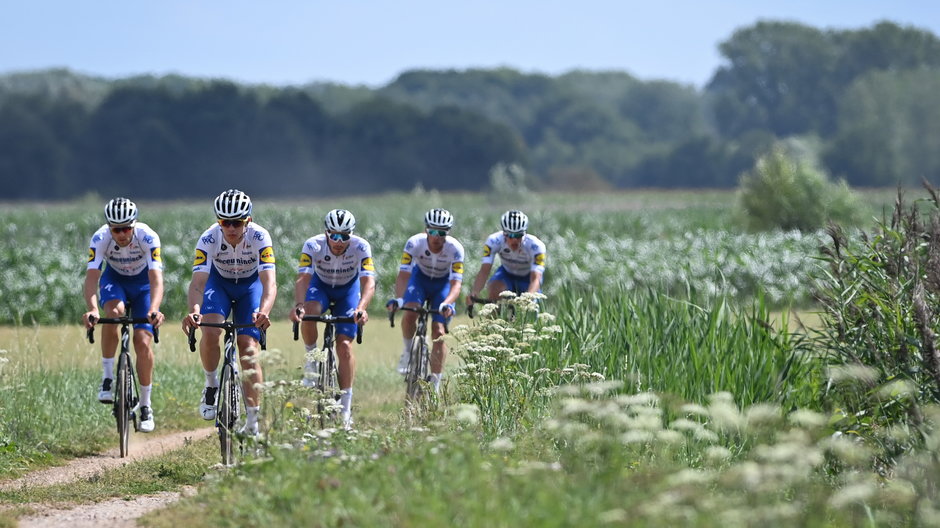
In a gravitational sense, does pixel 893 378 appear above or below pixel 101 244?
below

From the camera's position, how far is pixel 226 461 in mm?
9609

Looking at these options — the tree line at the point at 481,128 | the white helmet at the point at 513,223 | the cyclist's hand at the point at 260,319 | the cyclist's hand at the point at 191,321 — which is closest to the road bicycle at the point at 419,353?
the white helmet at the point at 513,223

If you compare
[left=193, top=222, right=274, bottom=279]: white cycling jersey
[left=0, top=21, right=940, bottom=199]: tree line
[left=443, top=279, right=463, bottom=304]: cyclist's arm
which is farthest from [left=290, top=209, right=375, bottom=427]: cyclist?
[left=0, top=21, right=940, bottom=199]: tree line

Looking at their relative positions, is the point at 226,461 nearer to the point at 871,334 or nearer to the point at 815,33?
the point at 871,334

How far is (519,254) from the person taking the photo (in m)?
13.5

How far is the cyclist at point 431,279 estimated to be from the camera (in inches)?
485

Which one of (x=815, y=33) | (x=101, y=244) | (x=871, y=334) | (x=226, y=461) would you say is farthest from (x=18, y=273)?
(x=815, y=33)

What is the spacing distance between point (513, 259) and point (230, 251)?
163 inches

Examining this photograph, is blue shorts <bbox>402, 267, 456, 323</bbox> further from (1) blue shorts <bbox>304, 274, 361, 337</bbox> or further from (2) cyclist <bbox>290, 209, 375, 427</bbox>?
(1) blue shorts <bbox>304, 274, 361, 337</bbox>

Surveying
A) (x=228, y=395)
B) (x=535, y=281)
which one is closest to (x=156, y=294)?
(x=228, y=395)

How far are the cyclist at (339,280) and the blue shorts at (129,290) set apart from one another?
1.53 metres

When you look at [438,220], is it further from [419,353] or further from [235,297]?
[235,297]

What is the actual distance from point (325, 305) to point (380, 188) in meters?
84.1

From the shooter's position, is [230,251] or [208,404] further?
[230,251]
